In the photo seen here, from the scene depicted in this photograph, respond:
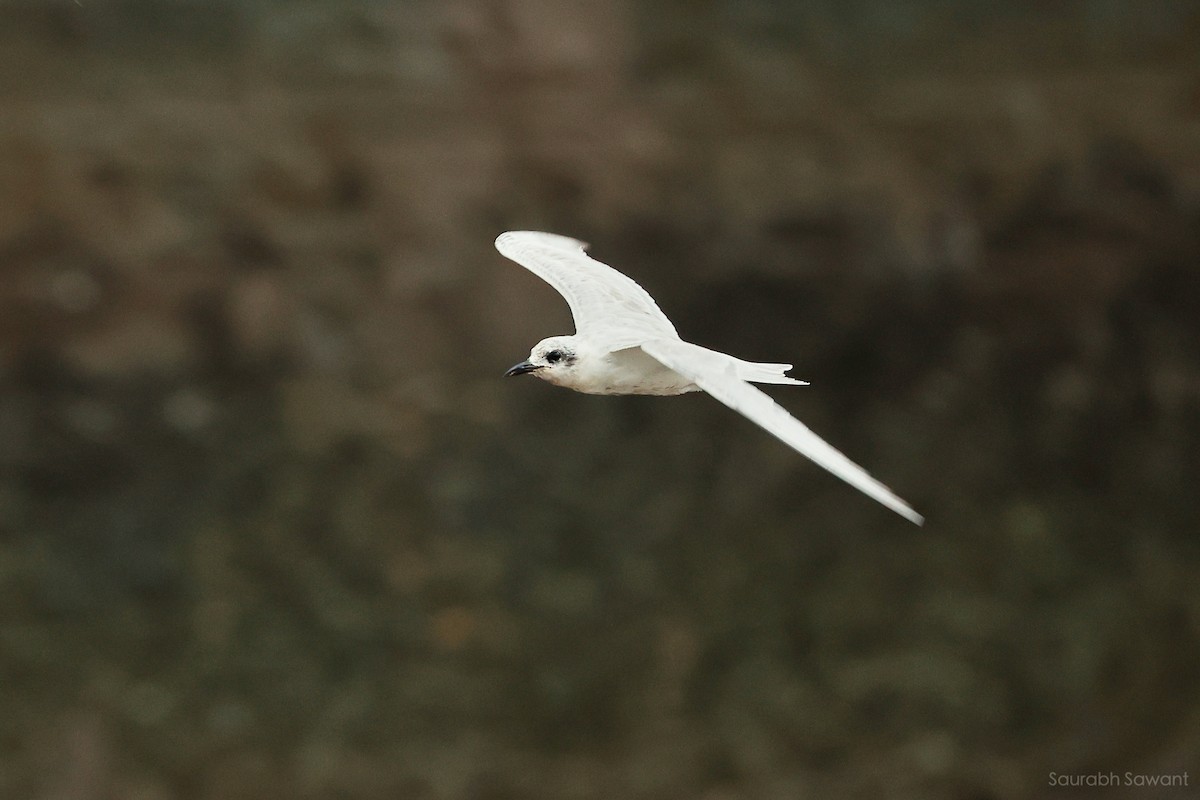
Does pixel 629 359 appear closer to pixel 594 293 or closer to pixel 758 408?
pixel 594 293

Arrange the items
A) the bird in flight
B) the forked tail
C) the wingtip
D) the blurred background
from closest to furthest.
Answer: the bird in flight
the forked tail
the wingtip
the blurred background

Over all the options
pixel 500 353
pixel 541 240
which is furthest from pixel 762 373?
pixel 500 353

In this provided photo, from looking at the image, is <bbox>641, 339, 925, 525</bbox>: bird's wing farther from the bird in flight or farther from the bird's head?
the bird's head

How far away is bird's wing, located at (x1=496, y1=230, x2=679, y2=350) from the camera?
11.4 ft

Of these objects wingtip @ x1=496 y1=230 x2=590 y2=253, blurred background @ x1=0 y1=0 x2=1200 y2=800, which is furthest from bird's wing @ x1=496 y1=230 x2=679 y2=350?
blurred background @ x1=0 y1=0 x2=1200 y2=800

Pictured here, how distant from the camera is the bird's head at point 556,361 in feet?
11.2

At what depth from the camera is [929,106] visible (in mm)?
8156

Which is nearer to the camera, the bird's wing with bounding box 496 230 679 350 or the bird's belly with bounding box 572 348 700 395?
the bird's belly with bounding box 572 348 700 395

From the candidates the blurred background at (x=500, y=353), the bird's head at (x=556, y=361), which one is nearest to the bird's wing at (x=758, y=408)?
the bird's head at (x=556, y=361)

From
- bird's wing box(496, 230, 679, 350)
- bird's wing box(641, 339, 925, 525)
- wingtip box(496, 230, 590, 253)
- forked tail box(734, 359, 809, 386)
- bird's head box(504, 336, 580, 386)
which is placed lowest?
bird's wing box(641, 339, 925, 525)

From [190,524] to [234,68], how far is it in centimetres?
252

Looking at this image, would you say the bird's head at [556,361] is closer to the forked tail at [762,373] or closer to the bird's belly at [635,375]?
the bird's belly at [635,375]

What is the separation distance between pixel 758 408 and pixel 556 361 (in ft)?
3.24

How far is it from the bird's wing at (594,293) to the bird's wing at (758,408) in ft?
0.64
